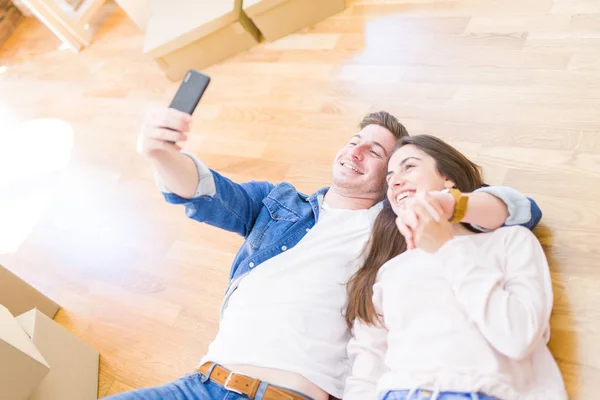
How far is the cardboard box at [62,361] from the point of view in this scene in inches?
56.2

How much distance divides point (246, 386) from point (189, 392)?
145 mm

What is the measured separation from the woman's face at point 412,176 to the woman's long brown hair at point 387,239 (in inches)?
0.7

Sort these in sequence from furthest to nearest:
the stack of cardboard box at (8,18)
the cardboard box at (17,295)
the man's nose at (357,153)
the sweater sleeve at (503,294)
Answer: the stack of cardboard box at (8,18)
the cardboard box at (17,295)
the man's nose at (357,153)
the sweater sleeve at (503,294)

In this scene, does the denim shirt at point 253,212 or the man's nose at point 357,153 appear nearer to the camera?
the denim shirt at point 253,212

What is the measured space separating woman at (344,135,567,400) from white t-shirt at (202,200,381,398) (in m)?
0.06

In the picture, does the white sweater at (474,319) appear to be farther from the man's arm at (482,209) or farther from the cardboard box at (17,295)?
the cardboard box at (17,295)

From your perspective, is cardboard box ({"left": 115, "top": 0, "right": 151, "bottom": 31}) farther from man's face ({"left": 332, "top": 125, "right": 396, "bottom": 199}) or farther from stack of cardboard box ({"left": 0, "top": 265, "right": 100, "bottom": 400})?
man's face ({"left": 332, "top": 125, "right": 396, "bottom": 199})

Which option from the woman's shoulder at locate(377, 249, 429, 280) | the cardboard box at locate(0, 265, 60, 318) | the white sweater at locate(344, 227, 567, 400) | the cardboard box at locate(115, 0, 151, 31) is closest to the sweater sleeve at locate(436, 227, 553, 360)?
the white sweater at locate(344, 227, 567, 400)

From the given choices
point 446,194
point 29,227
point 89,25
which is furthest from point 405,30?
point 89,25

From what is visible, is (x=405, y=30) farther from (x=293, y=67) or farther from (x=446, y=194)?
(x=446, y=194)

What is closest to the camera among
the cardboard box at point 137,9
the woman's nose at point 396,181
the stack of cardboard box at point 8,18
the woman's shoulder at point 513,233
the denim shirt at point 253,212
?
the woman's shoulder at point 513,233

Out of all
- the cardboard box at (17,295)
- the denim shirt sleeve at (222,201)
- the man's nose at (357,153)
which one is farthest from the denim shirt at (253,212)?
the cardboard box at (17,295)

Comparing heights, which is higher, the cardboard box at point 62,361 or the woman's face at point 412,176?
the woman's face at point 412,176

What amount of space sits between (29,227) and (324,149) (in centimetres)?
129
